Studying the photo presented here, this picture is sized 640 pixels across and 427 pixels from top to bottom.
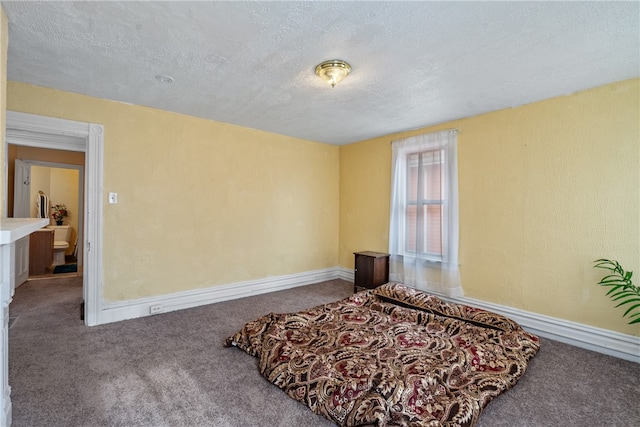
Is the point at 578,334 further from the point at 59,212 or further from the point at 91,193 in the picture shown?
the point at 59,212

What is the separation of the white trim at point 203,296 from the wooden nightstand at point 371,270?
36.9 inches

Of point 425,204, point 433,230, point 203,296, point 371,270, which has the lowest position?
point 203,296

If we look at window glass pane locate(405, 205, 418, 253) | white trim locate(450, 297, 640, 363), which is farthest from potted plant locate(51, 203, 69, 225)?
white trim locate(450, 297, 640, 363)

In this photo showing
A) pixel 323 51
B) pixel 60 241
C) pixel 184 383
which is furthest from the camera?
pixel 60 241

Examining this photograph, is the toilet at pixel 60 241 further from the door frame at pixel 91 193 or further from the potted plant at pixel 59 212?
the door frame at pixel 91 193

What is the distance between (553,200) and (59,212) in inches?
361

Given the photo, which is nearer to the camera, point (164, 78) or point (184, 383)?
point (184, 383)

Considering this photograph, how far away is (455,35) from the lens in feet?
6.66

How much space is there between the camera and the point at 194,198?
3.90m

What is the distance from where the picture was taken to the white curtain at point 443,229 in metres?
3.79

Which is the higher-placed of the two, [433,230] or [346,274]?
[433,230]

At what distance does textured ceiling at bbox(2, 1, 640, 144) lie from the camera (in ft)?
5.94

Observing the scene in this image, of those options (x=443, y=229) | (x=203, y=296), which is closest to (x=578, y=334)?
(x=443, y=229)

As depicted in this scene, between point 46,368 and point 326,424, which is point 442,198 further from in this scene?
point 46,368
